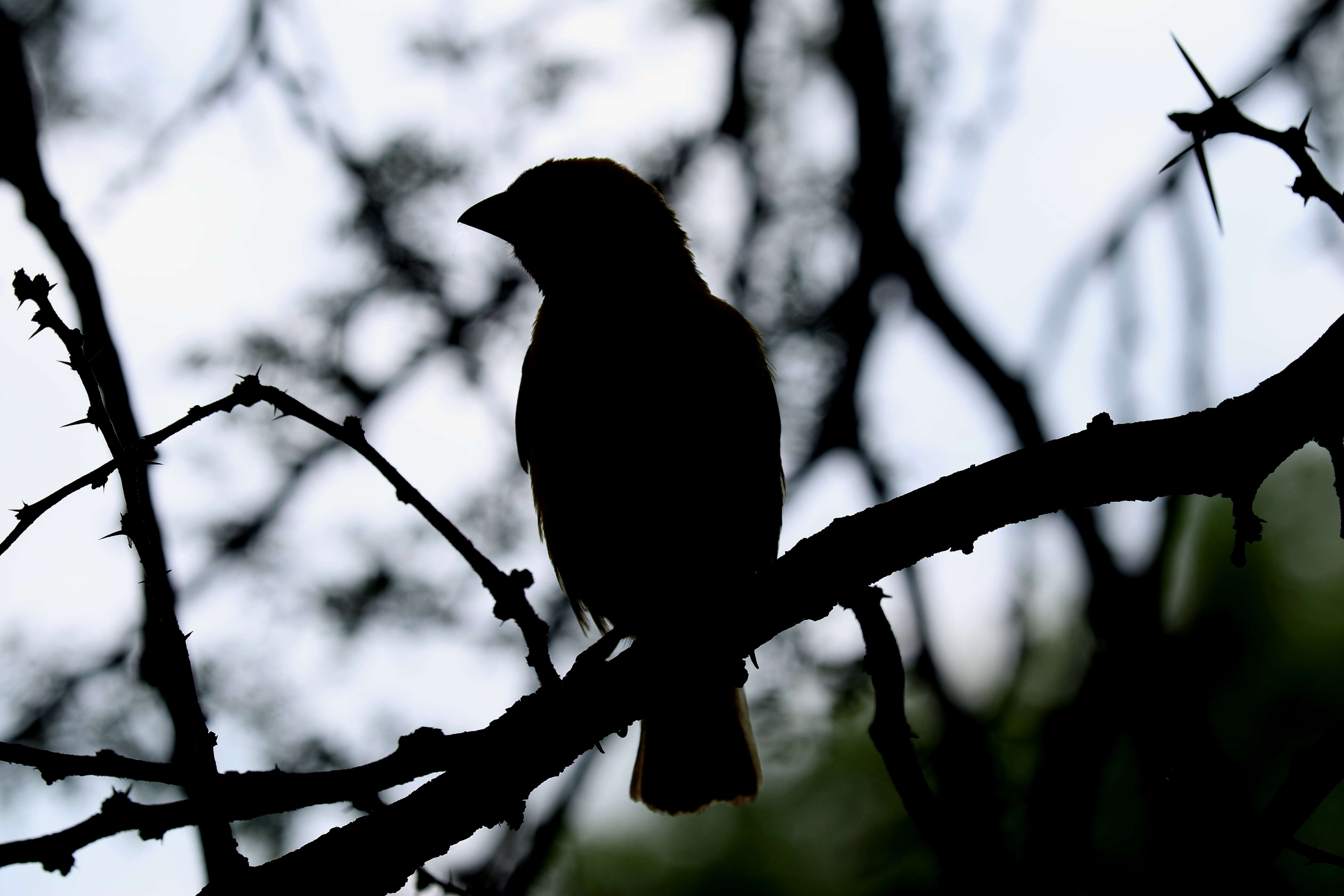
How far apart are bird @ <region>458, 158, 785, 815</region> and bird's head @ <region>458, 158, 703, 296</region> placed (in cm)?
2

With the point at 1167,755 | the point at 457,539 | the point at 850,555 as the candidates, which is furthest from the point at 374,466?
the point at 1167,755

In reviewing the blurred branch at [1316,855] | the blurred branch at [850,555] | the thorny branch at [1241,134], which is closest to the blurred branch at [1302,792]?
the blurred branch at [1316,855]

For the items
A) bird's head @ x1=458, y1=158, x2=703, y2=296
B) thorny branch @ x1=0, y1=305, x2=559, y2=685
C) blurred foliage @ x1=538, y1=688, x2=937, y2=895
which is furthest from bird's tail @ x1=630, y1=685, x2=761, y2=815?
thorny branch @ x1=0, y1=305, x2=559, y2=685

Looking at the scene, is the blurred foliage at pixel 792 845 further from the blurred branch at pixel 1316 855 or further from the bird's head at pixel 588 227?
the blurred branch at pixel 1316 855

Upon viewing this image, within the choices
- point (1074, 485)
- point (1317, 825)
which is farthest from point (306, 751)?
point (1317, 825)

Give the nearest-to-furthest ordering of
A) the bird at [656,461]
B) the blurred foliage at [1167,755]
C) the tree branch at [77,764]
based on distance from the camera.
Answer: the tree branch at [77,764]
the bird at [656,461]
the blurred foliage at [1167,755]

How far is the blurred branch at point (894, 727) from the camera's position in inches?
73.2

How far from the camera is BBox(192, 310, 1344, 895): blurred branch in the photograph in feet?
6.42

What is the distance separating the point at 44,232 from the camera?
235cm

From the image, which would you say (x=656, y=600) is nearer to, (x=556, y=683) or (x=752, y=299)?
(x=556, y=683)

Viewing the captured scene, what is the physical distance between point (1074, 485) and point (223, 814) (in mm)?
1782

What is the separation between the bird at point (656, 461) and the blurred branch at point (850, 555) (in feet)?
1.91

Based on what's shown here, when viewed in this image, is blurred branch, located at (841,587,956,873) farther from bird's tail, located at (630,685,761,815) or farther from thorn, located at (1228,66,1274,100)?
bird's tail, located at (630,685,761,815)

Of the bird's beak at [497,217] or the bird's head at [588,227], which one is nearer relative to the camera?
the bird's head at [588,227]
